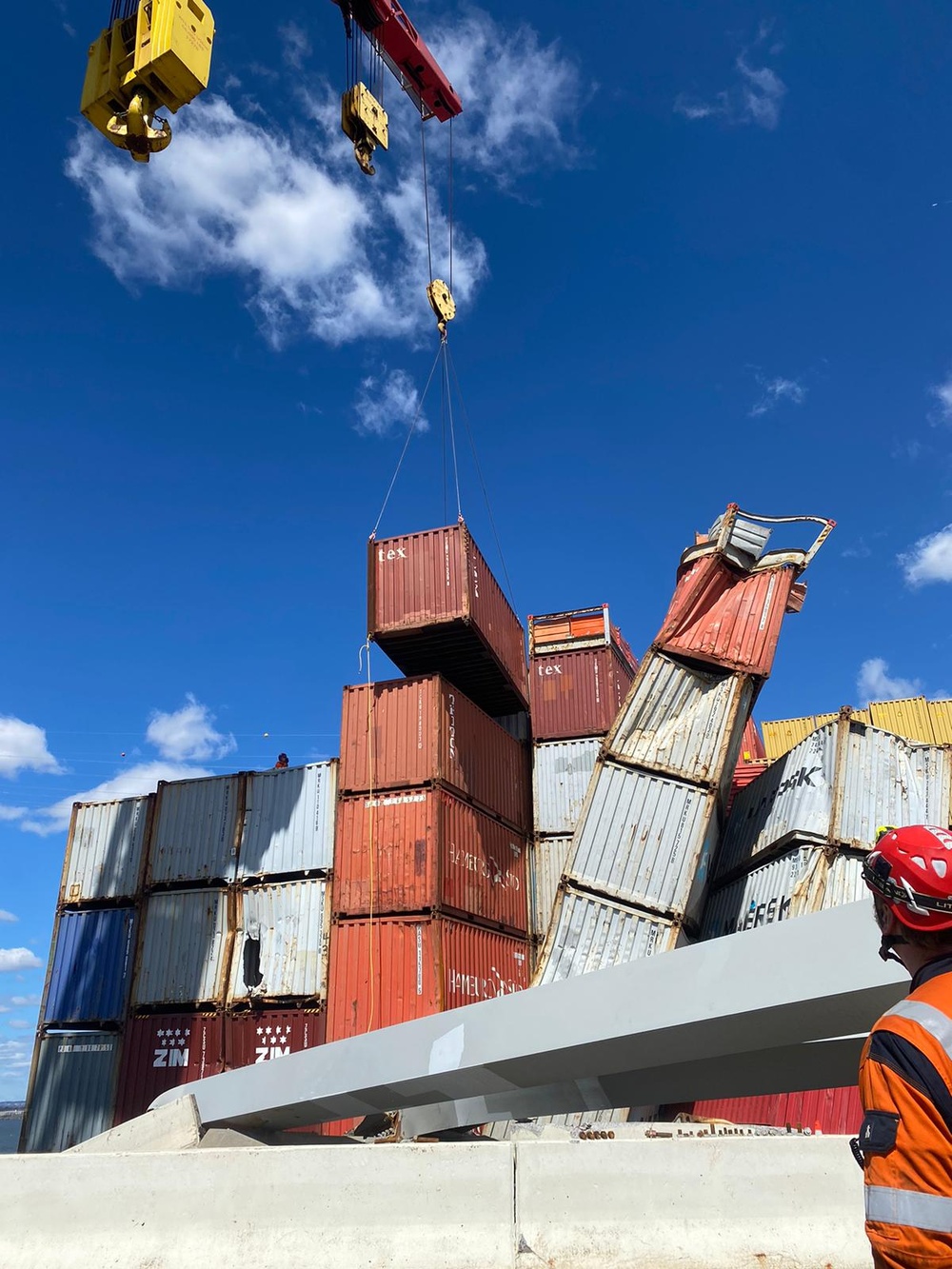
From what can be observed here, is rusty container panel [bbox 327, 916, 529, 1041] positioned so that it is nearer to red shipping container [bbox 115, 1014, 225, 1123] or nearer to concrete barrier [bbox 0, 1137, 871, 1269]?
red shipping container [bbox 115, 1014, 225, 1123]

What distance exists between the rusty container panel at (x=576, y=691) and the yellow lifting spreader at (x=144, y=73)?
14.0 metres

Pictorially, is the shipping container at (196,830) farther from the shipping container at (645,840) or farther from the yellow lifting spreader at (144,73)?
the yellow lifting spreader at (144,73)

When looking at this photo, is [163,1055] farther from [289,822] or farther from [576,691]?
[576,691]

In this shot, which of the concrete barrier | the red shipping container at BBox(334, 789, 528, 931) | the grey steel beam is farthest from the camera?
the red shipping container at BBox(334, 789, 528, 931)

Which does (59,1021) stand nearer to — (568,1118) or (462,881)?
(462,881)

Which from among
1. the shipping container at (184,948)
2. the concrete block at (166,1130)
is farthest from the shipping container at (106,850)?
the concrete block at (166,1130)

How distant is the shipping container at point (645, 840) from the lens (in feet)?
44.3

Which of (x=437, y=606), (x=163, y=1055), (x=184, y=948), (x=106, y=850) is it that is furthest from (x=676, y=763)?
(x=106, y=850)

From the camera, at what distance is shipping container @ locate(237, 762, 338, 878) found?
18.1 meters

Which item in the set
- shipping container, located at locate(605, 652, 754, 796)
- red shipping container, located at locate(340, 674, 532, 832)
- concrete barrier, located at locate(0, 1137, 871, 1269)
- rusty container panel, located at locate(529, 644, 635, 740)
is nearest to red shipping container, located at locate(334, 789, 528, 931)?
red shipping container, located at locate(340, 674, 532, 832)

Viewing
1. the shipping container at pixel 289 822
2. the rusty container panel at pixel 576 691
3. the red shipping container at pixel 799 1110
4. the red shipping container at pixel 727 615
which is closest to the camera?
the red shipping container at pixel 799 1110

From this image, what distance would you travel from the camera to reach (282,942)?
58.0 feet

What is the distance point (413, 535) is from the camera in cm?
1912

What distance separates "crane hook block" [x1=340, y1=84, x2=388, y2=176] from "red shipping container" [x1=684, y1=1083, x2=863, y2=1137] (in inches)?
909
